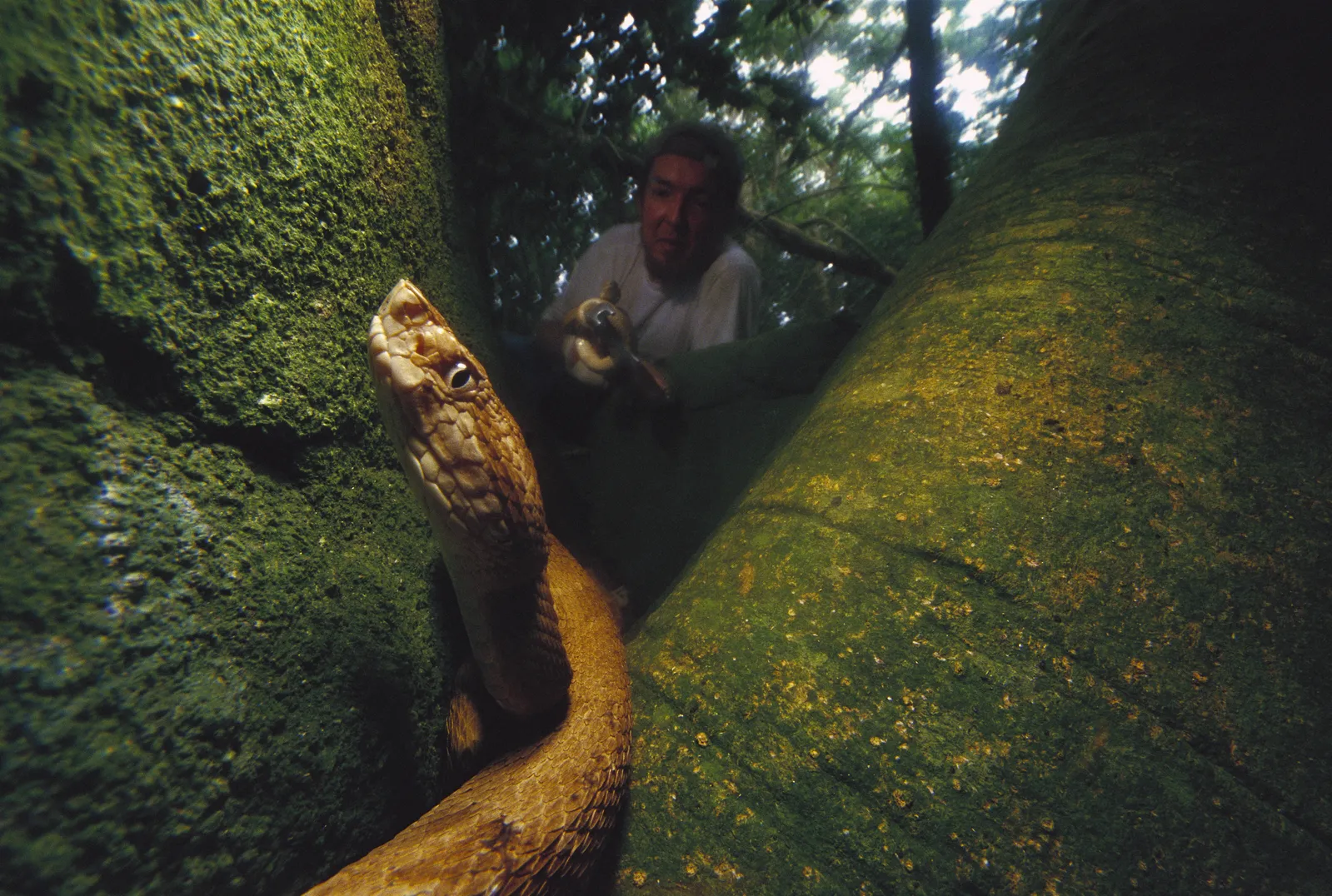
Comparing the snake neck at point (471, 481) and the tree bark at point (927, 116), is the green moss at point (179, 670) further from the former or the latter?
the tree bark at point (927, 116)

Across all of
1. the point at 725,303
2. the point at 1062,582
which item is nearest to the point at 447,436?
the point at 1062,582

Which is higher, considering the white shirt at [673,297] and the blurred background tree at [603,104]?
the blurred background tree at [603,104]

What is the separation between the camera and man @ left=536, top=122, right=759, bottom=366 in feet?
10.1

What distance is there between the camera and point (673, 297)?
317 centimetres

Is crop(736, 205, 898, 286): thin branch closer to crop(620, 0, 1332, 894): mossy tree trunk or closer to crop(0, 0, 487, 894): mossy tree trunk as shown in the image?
crop(620, 0, 1332, 894): mossy tree trunk

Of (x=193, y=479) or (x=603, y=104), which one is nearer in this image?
(x=193, y=479)

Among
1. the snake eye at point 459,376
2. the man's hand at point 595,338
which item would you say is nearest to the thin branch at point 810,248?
the man's hand at point 595,338

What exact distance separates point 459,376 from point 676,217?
8.21 ft

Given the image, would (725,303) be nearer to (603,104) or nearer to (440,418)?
(603,104)

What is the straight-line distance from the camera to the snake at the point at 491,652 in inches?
29.4

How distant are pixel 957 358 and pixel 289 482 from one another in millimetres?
1296

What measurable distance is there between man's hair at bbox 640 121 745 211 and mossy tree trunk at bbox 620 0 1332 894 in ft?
6.92

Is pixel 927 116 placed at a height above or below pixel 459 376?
above

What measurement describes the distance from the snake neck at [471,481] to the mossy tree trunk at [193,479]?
157mm
